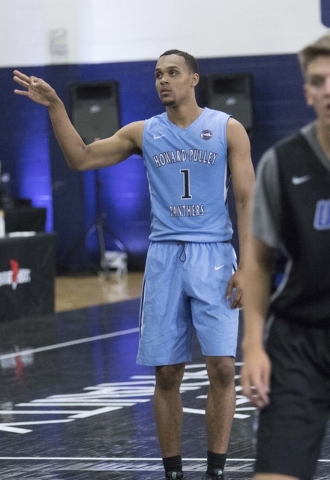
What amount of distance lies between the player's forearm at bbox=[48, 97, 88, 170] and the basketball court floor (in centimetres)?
129

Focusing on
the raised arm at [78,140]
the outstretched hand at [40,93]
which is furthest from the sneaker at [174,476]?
the outstretched hand at [40,93]

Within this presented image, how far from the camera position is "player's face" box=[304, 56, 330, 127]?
106 inches

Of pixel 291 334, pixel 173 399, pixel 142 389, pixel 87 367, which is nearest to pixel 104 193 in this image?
pixel 87 367

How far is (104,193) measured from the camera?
15094 mm

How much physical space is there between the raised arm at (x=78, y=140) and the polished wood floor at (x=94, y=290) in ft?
21.6

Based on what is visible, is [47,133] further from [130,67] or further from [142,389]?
[142,389]

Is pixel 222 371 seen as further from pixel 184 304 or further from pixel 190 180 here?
pixel 190 180

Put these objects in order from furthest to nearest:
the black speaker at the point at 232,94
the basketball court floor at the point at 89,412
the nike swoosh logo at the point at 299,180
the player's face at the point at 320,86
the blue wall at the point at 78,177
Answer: the blue wall at the point at 78,177 < the black speaker at the point at 232,94 < the basketball court floor at the point at 89,412 < the nike swoosh logo at the point at 299,180 < the player's face at the point at 320,86

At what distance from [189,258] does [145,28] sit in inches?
408

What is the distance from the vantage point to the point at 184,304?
15.3 ft

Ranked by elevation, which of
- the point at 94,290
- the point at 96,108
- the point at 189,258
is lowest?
the point at 94,290

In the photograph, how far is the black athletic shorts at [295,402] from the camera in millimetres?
2771

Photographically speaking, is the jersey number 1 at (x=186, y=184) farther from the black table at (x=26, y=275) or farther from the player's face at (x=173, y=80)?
the black table at (x=26, y=275)

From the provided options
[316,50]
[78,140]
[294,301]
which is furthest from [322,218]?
[78,140]
